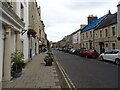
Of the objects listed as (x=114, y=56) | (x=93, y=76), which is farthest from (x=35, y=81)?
(x=114, y=56)

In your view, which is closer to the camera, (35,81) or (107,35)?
(35,81)

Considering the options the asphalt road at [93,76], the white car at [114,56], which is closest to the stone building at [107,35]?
the white car at [114,56]

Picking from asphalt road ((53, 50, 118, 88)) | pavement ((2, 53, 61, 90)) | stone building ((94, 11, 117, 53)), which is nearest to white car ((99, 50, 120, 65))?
asphalt road ((53, 50, 118, 88))

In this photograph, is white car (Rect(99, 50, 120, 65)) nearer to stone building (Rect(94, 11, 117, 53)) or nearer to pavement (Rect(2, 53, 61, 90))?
pavement (Rect(2, 53, 61, 90))

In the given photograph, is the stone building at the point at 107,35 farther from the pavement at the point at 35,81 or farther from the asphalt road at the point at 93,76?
the pavement at the point at 35,81

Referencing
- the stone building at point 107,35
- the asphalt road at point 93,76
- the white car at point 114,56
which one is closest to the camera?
the asphalt road at point 93,76

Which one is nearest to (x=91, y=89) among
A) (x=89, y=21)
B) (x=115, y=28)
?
(x=115, y=28)

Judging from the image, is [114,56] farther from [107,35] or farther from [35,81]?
[107,35]

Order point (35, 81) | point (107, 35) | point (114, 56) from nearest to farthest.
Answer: point (35, 81) → point (114, 56) → point (107, 35)

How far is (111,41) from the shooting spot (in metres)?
24.6

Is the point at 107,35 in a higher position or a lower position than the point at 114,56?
higher

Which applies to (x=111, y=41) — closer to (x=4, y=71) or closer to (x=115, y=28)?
(x=115, y=28)

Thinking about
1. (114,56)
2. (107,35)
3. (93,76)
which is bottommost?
(93,76)

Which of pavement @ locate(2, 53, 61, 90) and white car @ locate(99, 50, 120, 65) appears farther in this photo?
white car @ locate(99, 50, 120, 65)
